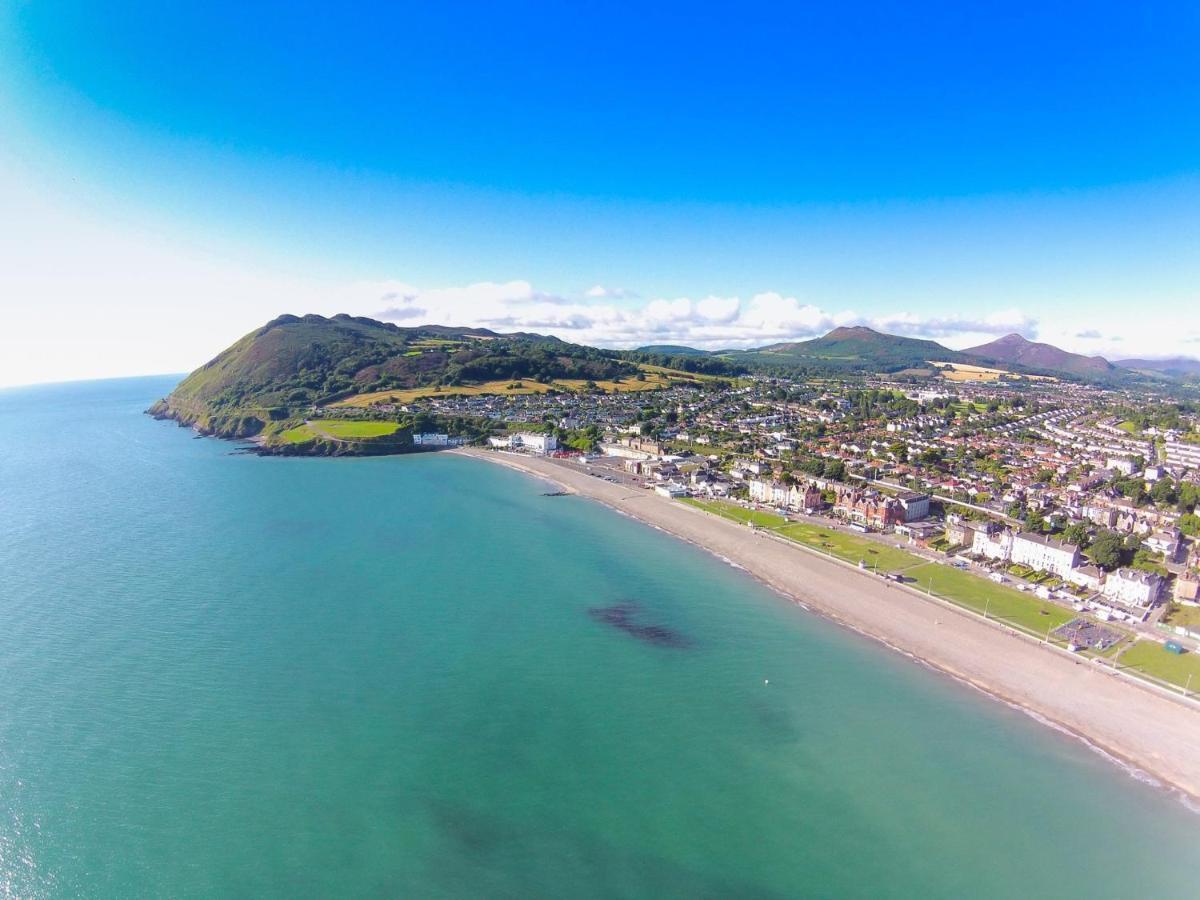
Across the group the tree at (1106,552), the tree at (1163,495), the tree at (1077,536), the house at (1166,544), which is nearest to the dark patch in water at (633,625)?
the tree at (1106,552)

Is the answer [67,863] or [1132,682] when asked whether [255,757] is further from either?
[1132,682]

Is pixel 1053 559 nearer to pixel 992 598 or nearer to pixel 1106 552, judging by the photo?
pixel 1106 552

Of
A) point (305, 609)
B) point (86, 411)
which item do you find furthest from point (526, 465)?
point (86, 411)

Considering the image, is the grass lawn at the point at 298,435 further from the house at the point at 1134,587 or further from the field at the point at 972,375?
the field at the point at 972,375

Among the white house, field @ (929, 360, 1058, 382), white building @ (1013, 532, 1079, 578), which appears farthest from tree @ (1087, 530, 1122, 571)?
→ field @ (929, 360, 1058, 382)

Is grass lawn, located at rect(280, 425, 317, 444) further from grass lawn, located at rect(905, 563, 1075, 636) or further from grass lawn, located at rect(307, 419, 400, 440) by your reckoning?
grass lawn, located at rect(905, 563, 1075, 636)

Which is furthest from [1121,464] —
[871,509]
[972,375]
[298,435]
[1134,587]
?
[972,375]
